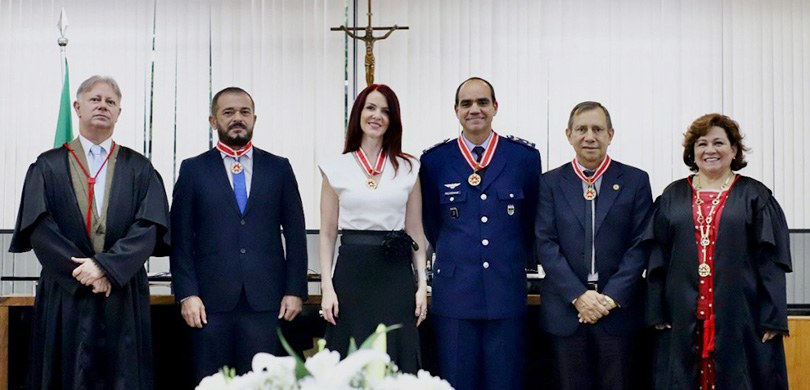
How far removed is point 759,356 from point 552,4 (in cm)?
535

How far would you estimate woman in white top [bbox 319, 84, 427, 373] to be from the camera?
11.4ft

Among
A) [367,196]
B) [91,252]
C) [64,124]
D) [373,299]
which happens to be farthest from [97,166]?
[64,124]

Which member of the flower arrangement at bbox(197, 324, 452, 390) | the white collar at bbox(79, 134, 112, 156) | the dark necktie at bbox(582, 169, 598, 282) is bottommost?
the flower arrangement at bbox(197, 324, 452, 390)

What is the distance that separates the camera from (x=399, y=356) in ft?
11.3

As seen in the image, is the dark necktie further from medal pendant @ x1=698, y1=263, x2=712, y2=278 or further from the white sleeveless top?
the white sleeveless top

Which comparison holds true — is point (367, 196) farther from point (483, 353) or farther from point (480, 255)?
point (483, 353)

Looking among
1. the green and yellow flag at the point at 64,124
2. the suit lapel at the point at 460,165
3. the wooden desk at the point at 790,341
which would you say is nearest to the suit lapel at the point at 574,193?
the suit lapel at the point at 460,165

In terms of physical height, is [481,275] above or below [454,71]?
below

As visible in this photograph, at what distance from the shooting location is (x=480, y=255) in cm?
359

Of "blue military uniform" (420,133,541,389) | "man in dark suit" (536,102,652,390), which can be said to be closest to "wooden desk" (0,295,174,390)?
"blue military uniform" (420,133,541,389)

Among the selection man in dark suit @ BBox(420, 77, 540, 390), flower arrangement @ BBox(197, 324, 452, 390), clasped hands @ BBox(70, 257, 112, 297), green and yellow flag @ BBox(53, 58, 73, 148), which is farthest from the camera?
green and yellow flag @ BBox(53, 58, 73, 148)

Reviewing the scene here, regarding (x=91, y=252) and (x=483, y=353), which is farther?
(x=483, y=353)

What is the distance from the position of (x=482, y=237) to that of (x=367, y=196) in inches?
19.1

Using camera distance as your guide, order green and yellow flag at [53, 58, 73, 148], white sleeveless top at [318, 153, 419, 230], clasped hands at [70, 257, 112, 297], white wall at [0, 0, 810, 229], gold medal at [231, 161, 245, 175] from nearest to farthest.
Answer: clasped hands at [70, 257, 112, 297]
white sleeveless top at [318, 153, 419, 230]
gold medal at [231, 161, 245, 175]
green and yellow flag at [53, 58, 73, 148]
white wall at [0, 0, 810, 229]
